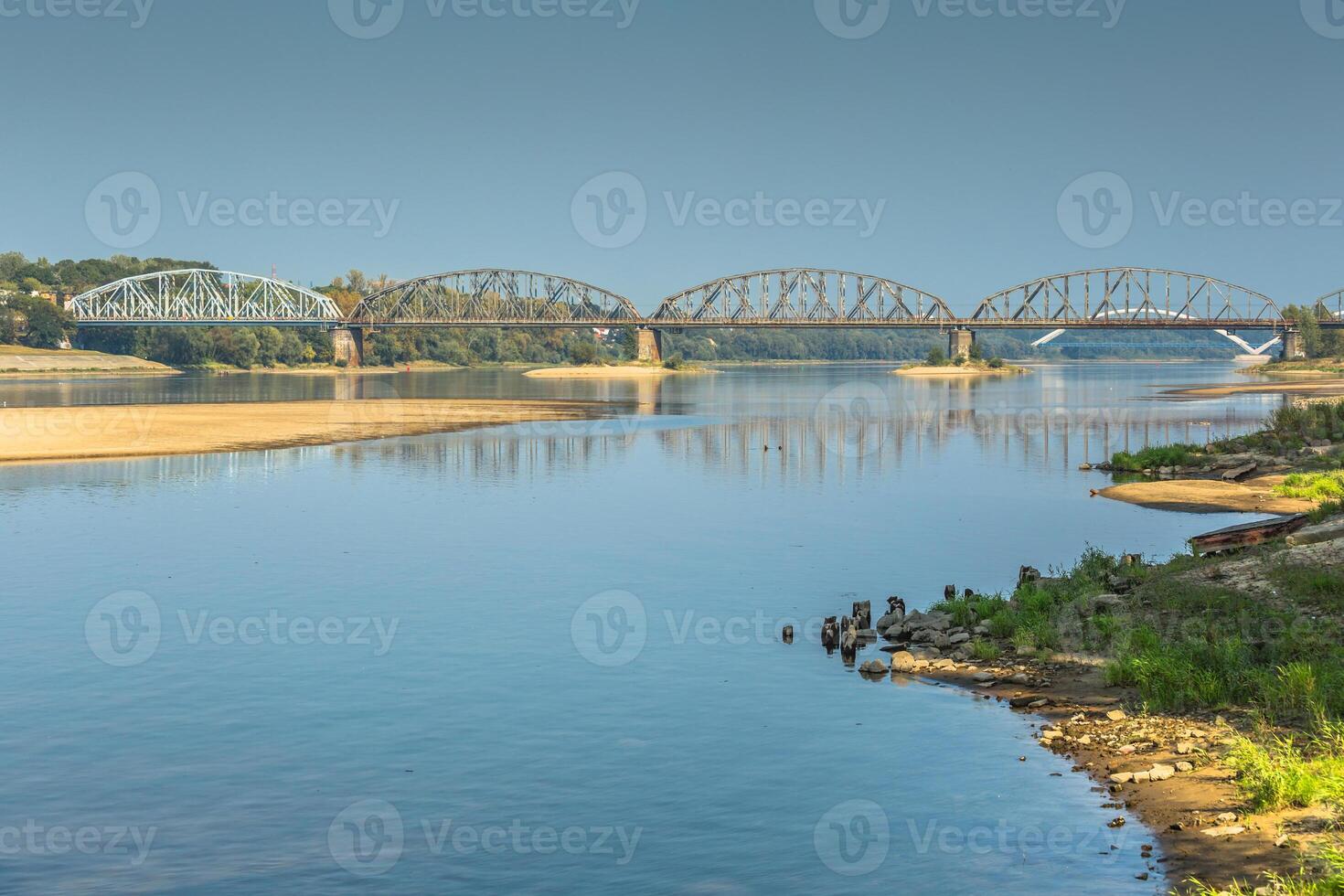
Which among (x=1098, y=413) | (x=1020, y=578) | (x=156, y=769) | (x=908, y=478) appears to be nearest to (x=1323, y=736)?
(x=1020, y=578)

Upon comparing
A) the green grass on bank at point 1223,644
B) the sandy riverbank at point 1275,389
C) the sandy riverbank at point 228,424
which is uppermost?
the sandy riverbank at point 1275,389

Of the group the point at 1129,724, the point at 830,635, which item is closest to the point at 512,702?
the point at 830,635

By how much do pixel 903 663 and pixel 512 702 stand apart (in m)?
6.45

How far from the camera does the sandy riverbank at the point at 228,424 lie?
63.6m

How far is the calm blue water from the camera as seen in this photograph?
14.6 m

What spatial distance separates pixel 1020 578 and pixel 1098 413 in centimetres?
8030

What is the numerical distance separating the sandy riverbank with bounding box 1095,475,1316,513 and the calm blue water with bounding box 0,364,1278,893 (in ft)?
5.99

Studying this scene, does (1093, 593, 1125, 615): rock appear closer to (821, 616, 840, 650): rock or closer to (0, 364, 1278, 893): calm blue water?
(0, 364, 1278, 893): calm blue water

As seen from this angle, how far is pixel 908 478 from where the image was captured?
177 ft

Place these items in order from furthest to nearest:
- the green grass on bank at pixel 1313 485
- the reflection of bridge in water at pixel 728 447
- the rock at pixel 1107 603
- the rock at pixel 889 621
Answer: the reflection of bridge in water at pixel 728 447
the green grass on bank at pixel 1313 485
the rock at pixel 889 621
the rock at pixel 1107 603

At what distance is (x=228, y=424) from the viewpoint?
3167 inches

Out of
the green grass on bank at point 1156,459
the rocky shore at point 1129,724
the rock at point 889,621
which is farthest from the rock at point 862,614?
the green grass on bank at point 1156,459

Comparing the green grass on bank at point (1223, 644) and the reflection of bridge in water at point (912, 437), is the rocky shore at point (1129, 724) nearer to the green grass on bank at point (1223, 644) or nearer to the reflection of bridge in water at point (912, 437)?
the green grass on bank at point (1223, 644)

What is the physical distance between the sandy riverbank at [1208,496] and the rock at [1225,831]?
2635 centimetres
